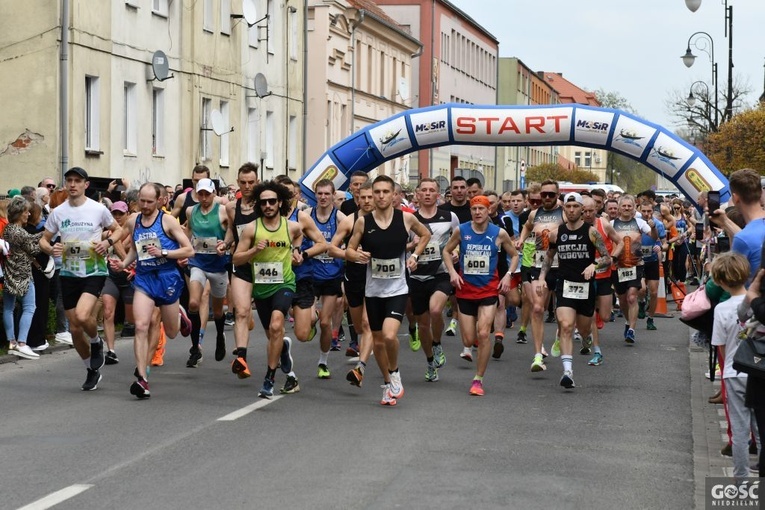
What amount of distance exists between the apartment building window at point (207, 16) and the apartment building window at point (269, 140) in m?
6.22

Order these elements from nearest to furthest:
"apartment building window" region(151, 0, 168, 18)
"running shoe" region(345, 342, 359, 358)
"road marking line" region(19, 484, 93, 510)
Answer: "road marking line" region(19, 484, 93, 510), "running shoe" region(345, 342, 359, 358), "apartment building window" region(151, 0, 168, 18)

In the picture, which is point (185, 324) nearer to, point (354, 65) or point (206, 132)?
point (206, 132)

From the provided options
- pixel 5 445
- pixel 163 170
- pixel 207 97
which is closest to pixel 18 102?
pixel 163 170

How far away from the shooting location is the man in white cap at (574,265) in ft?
44.1

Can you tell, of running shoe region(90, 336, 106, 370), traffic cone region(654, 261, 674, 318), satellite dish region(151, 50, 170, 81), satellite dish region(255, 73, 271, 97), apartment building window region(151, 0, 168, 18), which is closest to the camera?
running shoe region(90, 336, 106, 370)

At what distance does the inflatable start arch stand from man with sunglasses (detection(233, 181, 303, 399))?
954cm

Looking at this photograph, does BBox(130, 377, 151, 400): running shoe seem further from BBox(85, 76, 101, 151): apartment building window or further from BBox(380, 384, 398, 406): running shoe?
BBox(85, 76, 101, 151): apartment building window

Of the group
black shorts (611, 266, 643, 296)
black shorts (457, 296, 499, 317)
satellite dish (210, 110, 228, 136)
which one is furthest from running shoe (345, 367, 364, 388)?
satellite dish (210, 110, 228, 136)

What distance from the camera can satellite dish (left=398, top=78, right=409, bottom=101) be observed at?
60.9 m

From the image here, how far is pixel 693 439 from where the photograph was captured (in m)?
10.1

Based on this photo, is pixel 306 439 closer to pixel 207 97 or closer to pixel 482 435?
pixel 482 435

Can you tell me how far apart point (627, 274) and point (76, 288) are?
8149mm

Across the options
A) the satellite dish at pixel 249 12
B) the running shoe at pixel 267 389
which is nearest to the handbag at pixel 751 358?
the running shoe at pixel 267 389

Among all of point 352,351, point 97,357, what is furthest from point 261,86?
point 97,357
